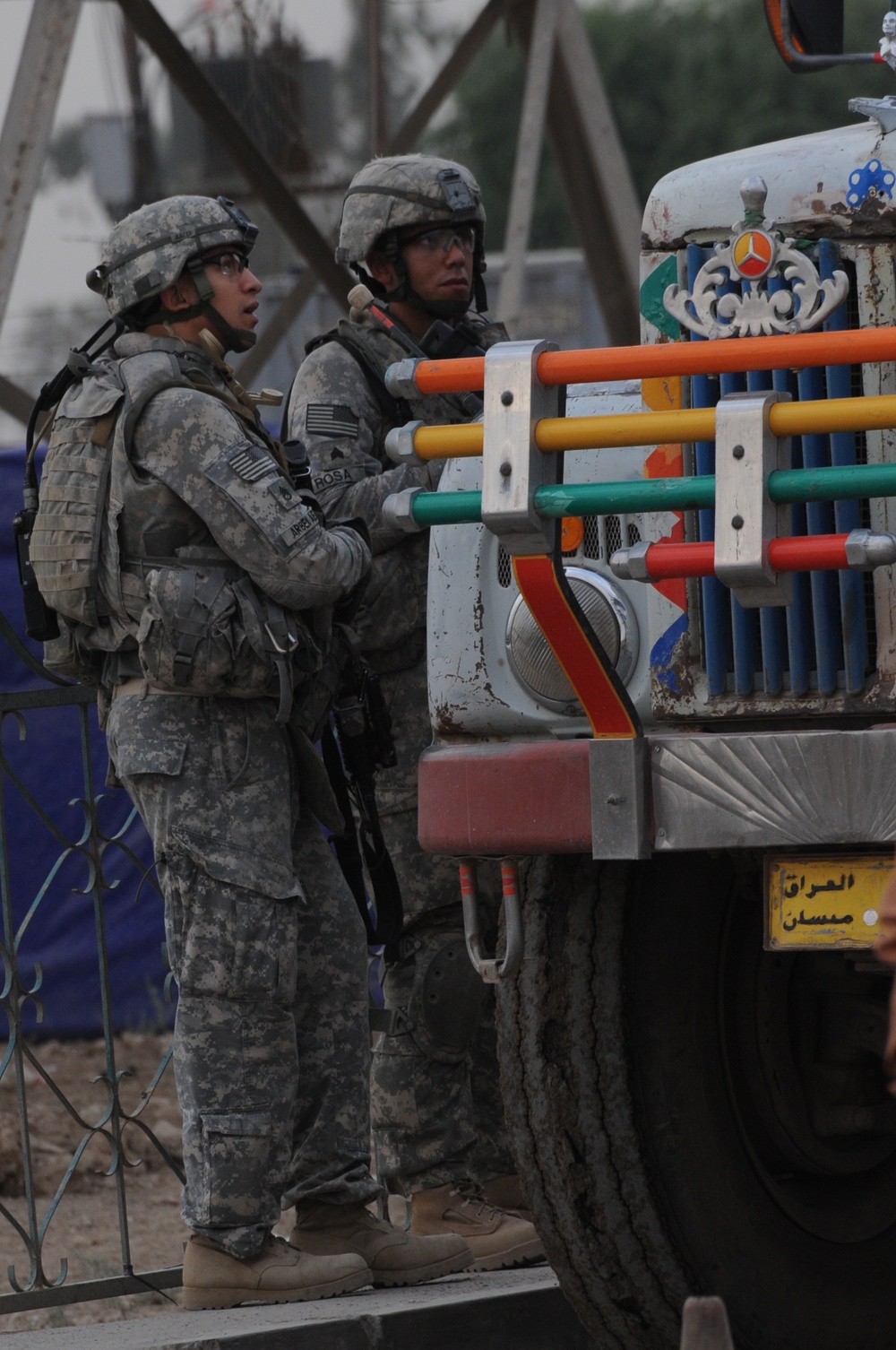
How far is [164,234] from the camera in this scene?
4.05 m

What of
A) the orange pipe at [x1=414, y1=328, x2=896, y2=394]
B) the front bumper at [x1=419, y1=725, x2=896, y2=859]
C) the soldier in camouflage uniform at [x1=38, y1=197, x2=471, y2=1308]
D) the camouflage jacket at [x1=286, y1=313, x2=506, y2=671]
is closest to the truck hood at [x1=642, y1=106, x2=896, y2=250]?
the orange pipe at [x1=414, y1=328, x2=896, y2=394]

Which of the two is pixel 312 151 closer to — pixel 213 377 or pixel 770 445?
pixel 213 377

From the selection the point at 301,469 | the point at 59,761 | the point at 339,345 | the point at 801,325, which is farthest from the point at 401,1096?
the point at 59,761

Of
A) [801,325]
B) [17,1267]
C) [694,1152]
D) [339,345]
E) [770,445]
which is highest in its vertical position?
[339,345]

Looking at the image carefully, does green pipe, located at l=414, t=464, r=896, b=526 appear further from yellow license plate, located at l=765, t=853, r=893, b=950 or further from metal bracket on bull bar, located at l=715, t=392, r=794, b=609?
yellow license plate, located at l=765, t=853, r=893, b=950

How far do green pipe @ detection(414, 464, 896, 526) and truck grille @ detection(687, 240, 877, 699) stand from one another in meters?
0.37

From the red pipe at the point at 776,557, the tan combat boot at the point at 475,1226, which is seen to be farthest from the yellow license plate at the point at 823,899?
the tan combat boot at the point at 475,1226

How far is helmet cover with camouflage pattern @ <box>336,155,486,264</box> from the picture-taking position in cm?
464

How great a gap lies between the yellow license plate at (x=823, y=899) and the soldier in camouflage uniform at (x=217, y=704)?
1.14 metres

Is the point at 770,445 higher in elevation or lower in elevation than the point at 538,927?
higher

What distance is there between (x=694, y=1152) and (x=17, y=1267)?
8.02ft

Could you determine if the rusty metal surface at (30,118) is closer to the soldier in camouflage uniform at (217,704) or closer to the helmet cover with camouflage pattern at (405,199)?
the helmet cover with camouflage pattern at (405,199)

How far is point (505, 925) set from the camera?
3406mm

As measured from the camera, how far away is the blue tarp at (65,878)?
7066mm
